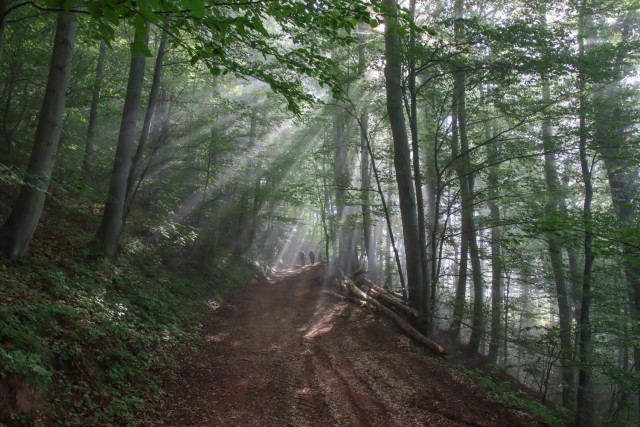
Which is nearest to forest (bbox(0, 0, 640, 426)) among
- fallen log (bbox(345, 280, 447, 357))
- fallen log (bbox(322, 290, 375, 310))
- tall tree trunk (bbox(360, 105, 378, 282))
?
fallen log (bbox(345, 280, 447, 357))

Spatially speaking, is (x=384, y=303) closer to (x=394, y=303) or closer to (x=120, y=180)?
(x=394, y=303)

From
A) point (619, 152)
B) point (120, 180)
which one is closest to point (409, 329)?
point (619, 152)

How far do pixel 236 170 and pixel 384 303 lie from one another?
10.8m

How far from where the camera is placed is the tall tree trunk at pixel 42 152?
6.05 metres

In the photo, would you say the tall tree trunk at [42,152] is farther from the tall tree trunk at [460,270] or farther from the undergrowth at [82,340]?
the tall tree trunk at [460,270]

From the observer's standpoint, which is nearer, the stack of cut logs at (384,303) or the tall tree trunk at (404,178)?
the stack of cut logs at (384,303)

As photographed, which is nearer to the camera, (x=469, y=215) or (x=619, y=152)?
(x=619, y=152)

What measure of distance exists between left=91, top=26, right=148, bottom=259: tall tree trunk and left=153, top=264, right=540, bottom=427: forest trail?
319 cm

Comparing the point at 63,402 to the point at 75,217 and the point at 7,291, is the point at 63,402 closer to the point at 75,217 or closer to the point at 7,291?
the point at 7,291

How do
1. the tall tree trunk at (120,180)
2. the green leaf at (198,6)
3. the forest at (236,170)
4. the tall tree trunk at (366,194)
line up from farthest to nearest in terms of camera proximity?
the tall tree trunk at (366,194) < the tall tree trunk at (120,180) < the forest at (236,170) < the green leaf at (198,6)

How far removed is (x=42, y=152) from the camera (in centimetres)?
618

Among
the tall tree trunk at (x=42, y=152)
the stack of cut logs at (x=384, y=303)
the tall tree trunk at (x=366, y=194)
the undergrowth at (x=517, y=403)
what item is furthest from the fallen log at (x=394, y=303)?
the tall tree trunk at (x=42, y=152)

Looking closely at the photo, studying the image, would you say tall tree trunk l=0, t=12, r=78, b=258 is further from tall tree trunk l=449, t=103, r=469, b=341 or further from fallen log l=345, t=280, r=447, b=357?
tall tree trunk l=449, t=103, r=469, b=341

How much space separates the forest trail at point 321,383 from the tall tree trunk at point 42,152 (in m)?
3.48
